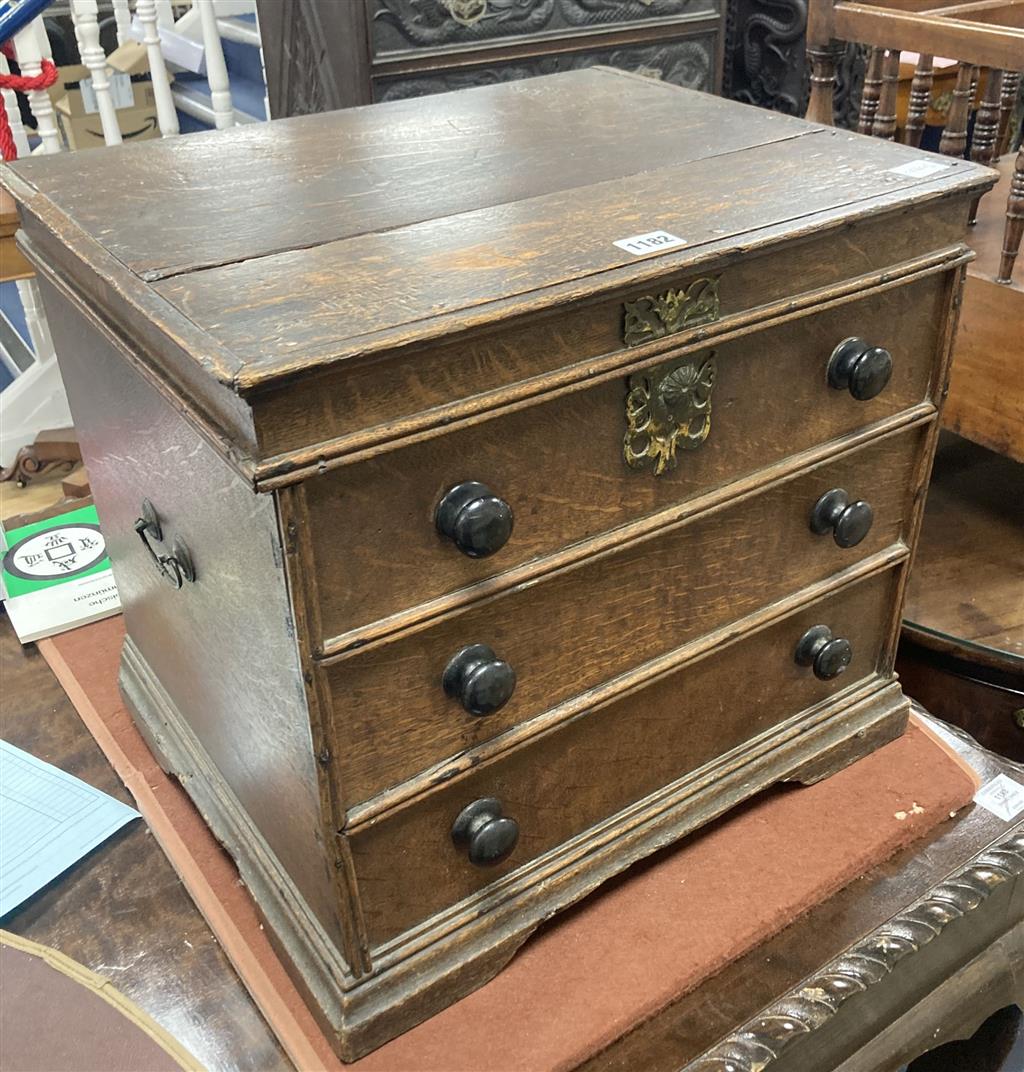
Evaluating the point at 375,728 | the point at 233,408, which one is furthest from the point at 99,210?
the point at 375,728

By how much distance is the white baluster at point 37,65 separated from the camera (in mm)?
1895

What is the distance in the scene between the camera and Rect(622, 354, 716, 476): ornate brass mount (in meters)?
0.85

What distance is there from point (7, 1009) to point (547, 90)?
1.06m

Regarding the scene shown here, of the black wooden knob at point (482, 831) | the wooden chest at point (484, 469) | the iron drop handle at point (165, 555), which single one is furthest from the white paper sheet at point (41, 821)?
the black wooden knob at point (482, 831)

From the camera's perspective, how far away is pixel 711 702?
1.08m

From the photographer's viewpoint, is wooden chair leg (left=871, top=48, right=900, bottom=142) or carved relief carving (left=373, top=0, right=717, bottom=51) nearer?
wooden chair leg (left=871, top=48, right=900, bottom=142)

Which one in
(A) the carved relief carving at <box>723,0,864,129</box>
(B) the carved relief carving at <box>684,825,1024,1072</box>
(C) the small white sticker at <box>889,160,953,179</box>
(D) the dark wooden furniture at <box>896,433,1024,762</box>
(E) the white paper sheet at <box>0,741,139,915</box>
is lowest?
(D) the dark wooden furniture at <box>896,433,1024,762</box>

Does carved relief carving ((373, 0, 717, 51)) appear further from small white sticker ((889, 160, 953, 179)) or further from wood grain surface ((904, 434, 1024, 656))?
small white sticker ((889, 160, 953, 179))

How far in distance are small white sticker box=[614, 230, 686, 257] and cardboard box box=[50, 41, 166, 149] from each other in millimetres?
2559

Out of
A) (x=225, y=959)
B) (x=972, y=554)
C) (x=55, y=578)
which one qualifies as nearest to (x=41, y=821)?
(x=225, y=959)

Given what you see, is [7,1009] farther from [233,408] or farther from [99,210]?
[99,210]

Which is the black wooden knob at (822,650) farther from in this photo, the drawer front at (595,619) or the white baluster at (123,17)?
the white baluster at (123,17)

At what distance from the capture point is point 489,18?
206 cm

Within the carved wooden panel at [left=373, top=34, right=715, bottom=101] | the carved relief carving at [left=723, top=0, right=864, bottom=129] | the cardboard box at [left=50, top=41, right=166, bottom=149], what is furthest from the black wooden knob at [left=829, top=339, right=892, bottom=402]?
the cardboard box at [left=50, top=41, right=166, bottom=149]
